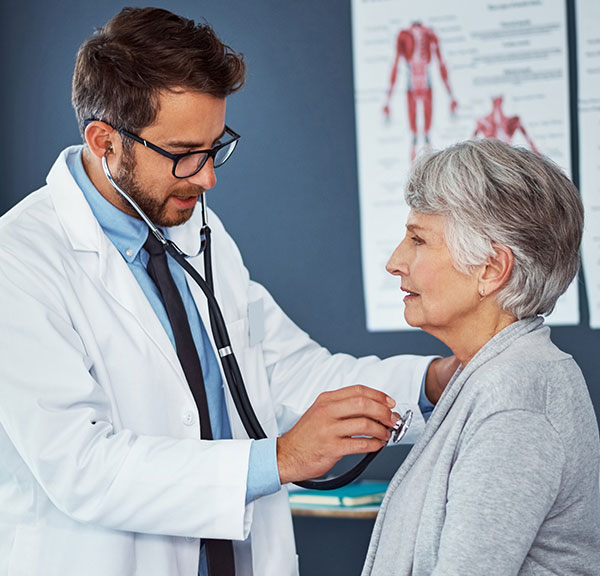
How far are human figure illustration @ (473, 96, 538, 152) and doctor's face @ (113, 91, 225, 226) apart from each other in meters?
1.11

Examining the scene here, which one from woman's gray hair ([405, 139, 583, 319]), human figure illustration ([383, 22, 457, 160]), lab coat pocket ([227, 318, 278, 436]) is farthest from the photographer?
human figure illustration ([383, 22, 457, 160])

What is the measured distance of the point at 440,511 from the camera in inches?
40.8

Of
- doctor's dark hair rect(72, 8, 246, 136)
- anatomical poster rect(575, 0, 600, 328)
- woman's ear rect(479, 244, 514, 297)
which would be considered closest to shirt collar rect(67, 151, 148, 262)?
doctor's dark hair rect(72, 8, 246, 136)

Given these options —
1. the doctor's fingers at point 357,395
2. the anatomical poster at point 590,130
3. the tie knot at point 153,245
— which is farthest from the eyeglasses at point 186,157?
the anatomical poster at point 590,130

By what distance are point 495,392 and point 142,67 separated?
773 mm

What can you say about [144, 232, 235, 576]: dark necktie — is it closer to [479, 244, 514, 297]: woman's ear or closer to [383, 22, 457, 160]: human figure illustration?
[479, 244, 514, 297]: woman's ear

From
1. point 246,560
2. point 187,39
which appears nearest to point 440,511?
point 246,560

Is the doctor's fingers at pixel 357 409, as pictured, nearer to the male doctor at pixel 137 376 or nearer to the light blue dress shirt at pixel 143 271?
the male doctor at pixel 137 376

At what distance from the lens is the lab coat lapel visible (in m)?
1.34

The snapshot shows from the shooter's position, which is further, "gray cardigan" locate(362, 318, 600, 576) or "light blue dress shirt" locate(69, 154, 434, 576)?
"light blue dress shirt" locate(69, 154, 434, 576)

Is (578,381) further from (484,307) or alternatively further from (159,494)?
(159,494)

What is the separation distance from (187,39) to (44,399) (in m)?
0.64

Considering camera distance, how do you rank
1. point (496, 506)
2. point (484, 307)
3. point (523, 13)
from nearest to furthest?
point (496, 506), point (484, 307), point (523, 13)

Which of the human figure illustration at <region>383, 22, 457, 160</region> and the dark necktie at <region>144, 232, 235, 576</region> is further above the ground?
the human figure illustration at <region>383, 22, 457, 160</region>
